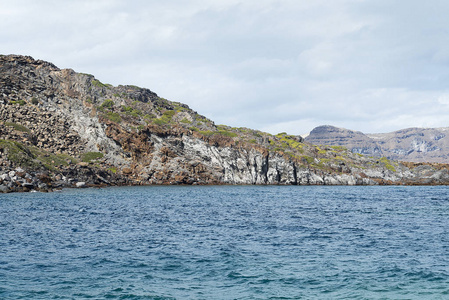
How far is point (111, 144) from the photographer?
413ft

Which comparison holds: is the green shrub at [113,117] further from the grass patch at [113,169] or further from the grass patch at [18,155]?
the grass patch at [18,155]

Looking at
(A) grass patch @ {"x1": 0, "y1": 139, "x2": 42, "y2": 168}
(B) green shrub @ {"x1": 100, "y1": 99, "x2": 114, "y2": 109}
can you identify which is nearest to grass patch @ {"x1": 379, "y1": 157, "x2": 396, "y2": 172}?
(B) green shrub @ {"x1": 100, "y1": 99, "x2": 114, "y2": 109}

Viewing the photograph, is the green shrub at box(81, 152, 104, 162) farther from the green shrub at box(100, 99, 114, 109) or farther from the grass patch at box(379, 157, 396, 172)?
the grass patch at box(379, 157, 396, 172)

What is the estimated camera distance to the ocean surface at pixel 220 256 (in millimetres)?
21469

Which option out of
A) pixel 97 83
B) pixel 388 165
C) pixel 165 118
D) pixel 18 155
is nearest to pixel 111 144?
pixel 18 155

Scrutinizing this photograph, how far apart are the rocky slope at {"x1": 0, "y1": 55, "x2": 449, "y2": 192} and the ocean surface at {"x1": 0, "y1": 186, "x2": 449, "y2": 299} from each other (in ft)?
185

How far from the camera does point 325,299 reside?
20000 mm

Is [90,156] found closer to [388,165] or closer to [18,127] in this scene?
[18,127]

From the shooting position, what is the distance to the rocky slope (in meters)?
108

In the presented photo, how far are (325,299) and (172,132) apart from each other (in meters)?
120

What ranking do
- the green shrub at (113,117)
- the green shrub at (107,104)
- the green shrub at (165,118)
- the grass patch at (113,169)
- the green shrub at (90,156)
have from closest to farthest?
the grass patch at (113,169)
the green shrub at (90,156)
the green shrub at (113,117)
the green shrub at (107,104)
the green shrub at (165,118)

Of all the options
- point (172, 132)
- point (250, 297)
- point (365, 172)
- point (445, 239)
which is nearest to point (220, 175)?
point (172, 132)

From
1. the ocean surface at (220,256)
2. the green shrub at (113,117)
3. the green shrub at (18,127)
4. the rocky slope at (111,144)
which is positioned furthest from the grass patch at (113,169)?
the ocean surface at (220,256)

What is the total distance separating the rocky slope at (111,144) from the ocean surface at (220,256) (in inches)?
2218
